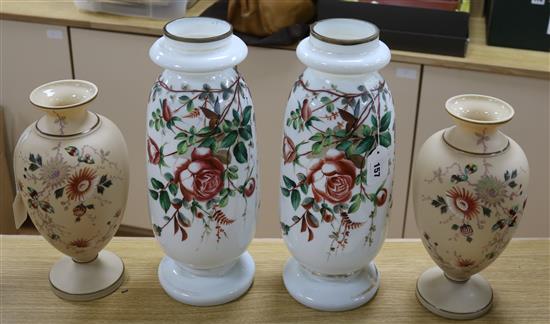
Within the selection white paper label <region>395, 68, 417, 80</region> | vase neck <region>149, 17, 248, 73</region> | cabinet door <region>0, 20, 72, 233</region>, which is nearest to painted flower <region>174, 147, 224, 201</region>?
vase neck <region>149, 17, 248, 73</region>

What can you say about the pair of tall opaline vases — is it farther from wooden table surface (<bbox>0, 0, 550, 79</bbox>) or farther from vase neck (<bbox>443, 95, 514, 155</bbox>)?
wooden table surface (<bbox>0, 0, 550, 79</bbox>)

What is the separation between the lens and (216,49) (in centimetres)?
Result: 86

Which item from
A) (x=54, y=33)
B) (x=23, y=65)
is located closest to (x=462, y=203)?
(x=54, y=33)

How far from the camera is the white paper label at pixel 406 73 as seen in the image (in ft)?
6.27

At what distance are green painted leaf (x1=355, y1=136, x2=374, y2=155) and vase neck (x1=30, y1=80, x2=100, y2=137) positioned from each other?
13.3 inches

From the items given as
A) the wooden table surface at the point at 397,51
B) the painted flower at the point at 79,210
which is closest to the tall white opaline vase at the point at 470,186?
the painted flower at the point at 79,210

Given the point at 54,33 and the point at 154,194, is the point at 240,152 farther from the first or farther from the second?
the point at 54,33

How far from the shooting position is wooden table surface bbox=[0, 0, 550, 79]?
185 centimetres

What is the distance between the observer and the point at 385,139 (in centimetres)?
88

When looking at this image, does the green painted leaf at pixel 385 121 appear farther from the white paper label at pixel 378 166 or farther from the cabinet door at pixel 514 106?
the cabinet door at pixel 514 106

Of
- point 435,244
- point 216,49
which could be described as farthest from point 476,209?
point 216,49

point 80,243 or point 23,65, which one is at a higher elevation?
point 80,243

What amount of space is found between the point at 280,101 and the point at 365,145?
1198mm

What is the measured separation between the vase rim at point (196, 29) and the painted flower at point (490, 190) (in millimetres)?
356
